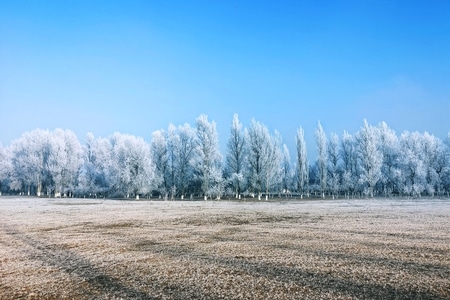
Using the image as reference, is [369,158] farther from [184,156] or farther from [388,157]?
[184,156]

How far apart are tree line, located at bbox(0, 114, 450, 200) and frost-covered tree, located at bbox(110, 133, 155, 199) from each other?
0.18 m

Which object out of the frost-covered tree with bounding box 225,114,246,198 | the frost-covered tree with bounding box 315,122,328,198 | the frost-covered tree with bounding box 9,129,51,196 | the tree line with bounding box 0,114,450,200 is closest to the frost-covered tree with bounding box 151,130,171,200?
the tree line with bounding box 0,114,450,200

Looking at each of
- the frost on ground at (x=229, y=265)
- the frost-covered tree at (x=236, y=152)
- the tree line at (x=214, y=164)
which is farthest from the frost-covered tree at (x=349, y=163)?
the frost on ground at (x=229, y=265)

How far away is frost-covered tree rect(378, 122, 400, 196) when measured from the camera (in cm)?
6938

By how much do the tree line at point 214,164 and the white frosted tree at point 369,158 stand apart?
190mm

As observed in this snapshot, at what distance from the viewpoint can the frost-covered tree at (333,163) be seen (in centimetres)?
7231

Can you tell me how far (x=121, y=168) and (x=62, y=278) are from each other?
179 ft

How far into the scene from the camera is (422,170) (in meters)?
63.1

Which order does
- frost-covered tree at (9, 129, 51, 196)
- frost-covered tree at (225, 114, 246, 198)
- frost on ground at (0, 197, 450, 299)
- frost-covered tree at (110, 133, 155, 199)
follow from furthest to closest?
frost-covered tree at (9, 129, 51, 196) < frost-covered tree at (225, 114, 246, 198) < frost-covered tree at (110, 133, 155, 199) < frost on ground at (0, 197, 450, 299)

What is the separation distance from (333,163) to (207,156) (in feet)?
107

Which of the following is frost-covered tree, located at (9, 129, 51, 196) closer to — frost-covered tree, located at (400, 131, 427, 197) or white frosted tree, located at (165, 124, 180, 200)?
white frosted tree, located at (165, 124, 180, 200)

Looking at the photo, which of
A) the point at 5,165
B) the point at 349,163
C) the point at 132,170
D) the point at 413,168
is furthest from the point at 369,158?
the point at 5,165

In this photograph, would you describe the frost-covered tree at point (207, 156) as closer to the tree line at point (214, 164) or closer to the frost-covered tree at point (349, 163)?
the tree line at point (214, 164)

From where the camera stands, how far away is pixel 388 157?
72062mm
